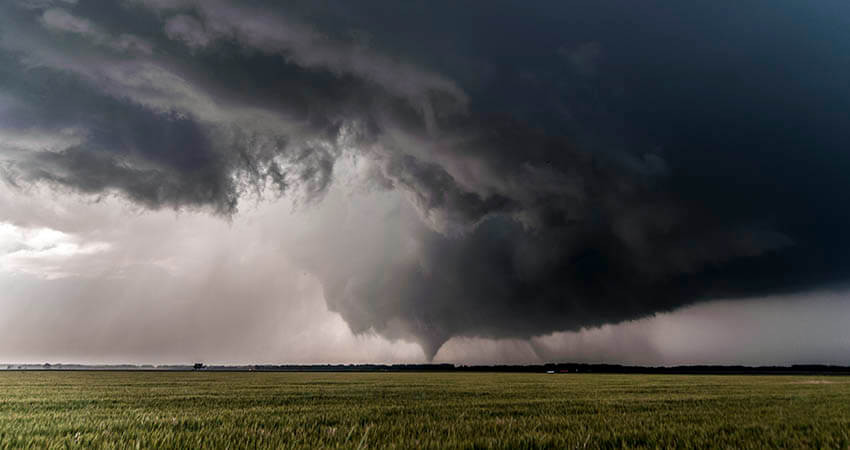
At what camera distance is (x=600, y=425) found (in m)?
10.4

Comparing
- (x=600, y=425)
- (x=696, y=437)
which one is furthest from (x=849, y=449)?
(x=600, y=425)

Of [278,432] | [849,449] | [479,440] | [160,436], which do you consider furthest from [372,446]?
[849,449]

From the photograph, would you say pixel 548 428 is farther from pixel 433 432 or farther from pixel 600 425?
pixel 433 432

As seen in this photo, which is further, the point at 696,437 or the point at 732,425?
the point at 732,425

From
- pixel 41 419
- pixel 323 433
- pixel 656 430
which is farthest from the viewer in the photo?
pixel 41 419

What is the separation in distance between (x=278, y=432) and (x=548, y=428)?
5819 millimetres

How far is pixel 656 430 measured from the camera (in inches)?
372

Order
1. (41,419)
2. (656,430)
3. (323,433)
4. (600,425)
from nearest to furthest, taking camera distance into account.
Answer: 1. (323,433)
2. (656,430)
3. (600,425)
4. (41,419)

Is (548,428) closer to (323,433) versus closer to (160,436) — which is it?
(323,433)

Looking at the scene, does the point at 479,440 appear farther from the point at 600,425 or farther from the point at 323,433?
the point at 600,425

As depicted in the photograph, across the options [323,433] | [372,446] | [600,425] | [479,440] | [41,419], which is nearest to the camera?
[372,446]

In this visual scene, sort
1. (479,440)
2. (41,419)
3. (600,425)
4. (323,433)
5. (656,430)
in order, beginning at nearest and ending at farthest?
1. (479,440)
2. (323,433)
3. (656,430)
4. (600,425)
5. (41,419)

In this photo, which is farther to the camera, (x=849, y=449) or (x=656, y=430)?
(x=656, y=430)

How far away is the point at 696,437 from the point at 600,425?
2.17 metres
